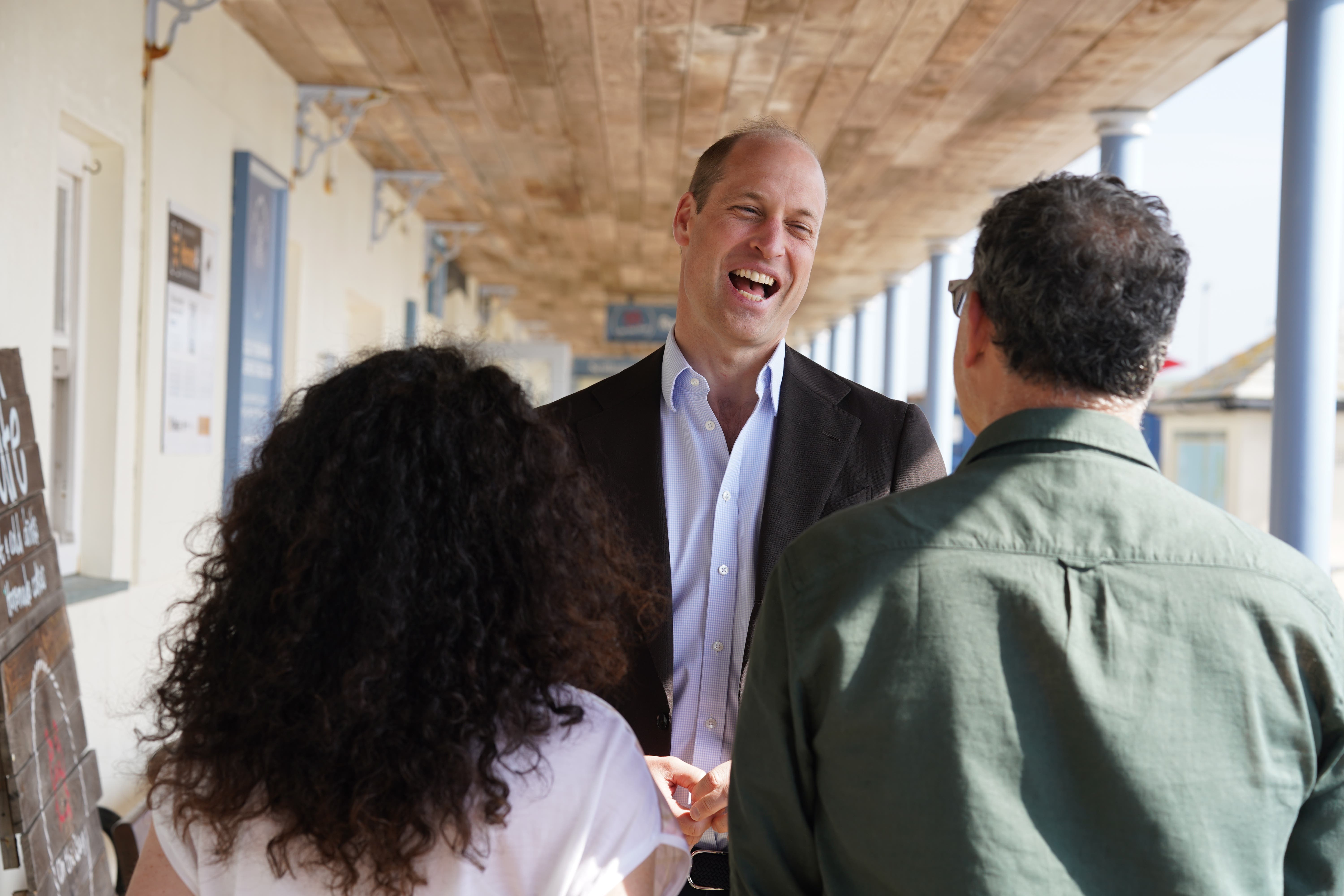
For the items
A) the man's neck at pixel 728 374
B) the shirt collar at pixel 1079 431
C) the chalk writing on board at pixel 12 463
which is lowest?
the chalk writing on board at pixel 12 463

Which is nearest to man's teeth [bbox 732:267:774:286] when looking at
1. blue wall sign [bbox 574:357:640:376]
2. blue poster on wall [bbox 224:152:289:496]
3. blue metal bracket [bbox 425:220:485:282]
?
blue poster on wall [bbox 224:152:289:496]

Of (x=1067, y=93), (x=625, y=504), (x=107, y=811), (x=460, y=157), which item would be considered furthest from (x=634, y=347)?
(x=625, y=504)

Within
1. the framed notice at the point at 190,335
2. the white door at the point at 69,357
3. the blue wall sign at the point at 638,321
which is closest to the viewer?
the white door at the point at 69,357

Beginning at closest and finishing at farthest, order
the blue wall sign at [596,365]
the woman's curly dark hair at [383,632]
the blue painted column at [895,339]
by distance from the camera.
Answer: 1. the woman's curly dark hair at [383,632]
2. the blue painted column at [895,339]
3. the blue wall sign at [596,365]

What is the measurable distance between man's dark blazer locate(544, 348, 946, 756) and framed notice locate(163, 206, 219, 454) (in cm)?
291

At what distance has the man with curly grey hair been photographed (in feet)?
3.50

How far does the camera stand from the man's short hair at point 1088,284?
1110 mm

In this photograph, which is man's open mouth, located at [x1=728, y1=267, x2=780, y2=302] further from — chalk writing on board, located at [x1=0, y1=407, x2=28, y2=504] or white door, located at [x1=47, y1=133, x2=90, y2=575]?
white door, located at [x1=47, y1=133, x2=90, y2=575]

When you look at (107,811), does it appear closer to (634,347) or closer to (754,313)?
(754,313)

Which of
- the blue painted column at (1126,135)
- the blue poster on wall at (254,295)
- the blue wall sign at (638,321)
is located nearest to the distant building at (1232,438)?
the blue wall sign at (638,321)

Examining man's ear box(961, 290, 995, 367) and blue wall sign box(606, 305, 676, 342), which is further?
blue wall sign box(606, 305, 676, 342)

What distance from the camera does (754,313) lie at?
76.3 inches

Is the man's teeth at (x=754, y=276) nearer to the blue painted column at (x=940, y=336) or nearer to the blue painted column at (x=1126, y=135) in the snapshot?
the blue painted column at (x=1126, y=135)

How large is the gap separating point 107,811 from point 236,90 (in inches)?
121
